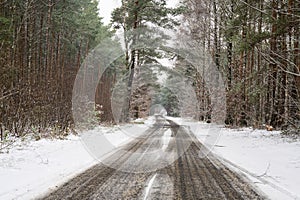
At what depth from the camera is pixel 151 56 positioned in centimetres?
2883

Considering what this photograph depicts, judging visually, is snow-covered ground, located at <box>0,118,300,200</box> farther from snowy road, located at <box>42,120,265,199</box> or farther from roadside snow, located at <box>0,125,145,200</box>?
snowy road, located at <box>42,120,265,199</box>

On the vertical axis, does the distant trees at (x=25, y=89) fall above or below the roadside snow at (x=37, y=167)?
above

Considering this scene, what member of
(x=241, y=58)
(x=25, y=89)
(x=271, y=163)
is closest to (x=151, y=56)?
(x=241, y=58)

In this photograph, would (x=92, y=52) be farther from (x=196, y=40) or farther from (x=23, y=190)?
(x=23, y=190)

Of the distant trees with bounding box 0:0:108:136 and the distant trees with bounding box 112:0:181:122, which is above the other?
the distant trees with bounding box 112:0:181:122

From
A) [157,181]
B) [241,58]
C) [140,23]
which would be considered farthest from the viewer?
[140,23]

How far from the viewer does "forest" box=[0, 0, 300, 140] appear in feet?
43.9

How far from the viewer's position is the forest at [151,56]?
13.4 m

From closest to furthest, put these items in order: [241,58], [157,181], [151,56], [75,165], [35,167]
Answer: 1. [157,181]
2. [35,167]
3. [75,165]
4. [241,58]
5. [151,56]

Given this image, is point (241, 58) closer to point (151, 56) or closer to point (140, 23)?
point (151, 56)

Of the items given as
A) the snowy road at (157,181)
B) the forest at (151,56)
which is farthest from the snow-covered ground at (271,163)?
the forest at (151,56)

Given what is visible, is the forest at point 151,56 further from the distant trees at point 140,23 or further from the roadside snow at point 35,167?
the roadside snow at point 35,167

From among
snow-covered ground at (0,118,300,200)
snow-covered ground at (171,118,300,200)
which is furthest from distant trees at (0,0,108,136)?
snow-covered ground at (171,118,300,200)

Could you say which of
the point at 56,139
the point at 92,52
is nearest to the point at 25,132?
the point at 56,139
